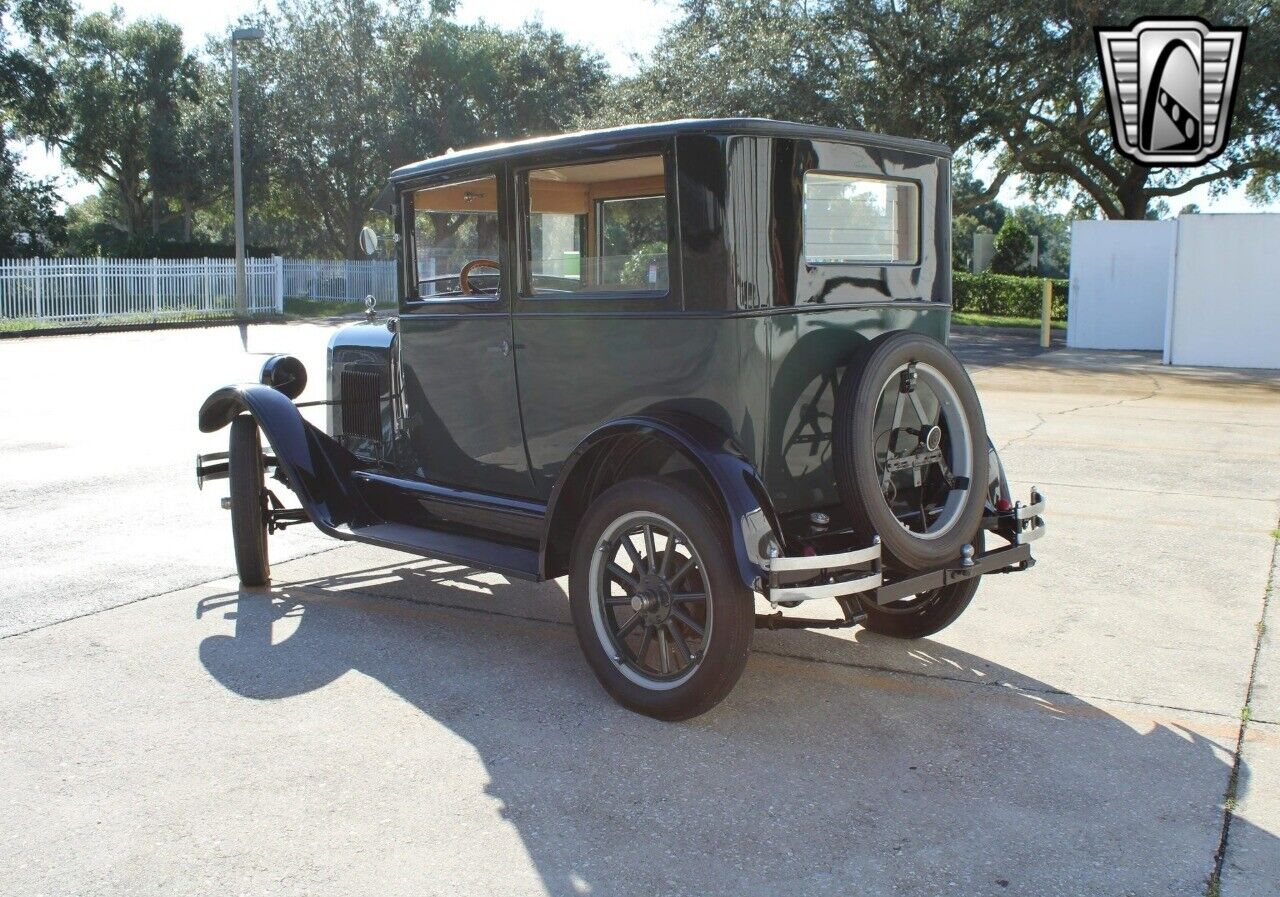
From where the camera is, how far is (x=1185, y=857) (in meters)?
3.13

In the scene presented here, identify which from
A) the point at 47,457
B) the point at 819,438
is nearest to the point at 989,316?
the point at 47,457

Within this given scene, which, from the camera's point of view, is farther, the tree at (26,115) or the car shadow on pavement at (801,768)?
the tree at (26,115)

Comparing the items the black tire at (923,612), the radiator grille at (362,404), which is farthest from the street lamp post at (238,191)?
the black tire at (923,612)

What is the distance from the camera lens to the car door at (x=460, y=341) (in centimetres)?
491

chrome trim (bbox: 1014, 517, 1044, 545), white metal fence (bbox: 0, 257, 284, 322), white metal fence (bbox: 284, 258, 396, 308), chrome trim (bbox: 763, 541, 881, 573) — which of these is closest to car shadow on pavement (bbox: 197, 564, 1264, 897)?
chrome trim (bbox: 1014, 517, 1044, 545)

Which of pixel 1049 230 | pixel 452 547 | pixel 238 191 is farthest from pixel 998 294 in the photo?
pixel 1049 230

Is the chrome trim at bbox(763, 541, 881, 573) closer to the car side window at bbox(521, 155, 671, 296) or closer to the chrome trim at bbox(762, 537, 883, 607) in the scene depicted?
the chrome trim at bbox(762, 537, 883, 607)

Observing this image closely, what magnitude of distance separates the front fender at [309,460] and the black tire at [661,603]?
1.65 metres

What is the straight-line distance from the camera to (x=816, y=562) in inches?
147

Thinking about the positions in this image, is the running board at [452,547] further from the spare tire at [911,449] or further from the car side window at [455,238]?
the spare tire at [911,449]

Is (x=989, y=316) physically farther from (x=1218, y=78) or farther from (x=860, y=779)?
(x=860, y=779)

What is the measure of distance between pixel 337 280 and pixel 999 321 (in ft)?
63.7

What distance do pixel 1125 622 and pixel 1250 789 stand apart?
1.70 m

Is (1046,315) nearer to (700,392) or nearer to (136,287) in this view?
(700,392)
